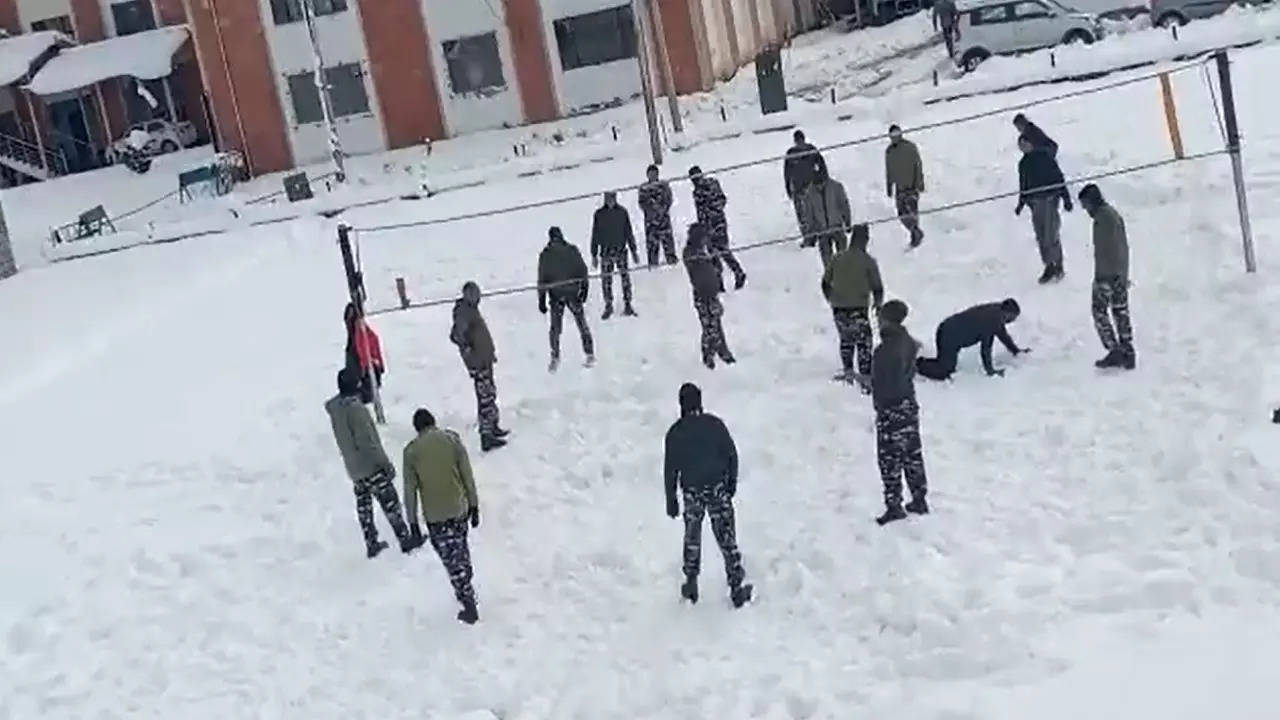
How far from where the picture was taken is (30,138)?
155 ft

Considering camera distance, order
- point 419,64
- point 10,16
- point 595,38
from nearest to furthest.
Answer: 1. point 595,38
2. point 419,64
3. point 10,16

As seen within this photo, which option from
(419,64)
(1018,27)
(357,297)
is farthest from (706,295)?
(419,64)

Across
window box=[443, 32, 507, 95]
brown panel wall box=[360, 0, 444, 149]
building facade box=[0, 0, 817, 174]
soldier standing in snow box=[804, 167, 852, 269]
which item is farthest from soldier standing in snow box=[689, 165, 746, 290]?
brown panel wall box=[360, 0, 444, 149]

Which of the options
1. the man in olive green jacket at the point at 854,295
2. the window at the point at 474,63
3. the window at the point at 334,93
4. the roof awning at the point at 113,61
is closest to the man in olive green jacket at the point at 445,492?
the man in olive green jacket at the point at 854,295

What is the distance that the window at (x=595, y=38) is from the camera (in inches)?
1534

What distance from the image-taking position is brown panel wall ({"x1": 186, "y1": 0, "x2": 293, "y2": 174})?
40594mm

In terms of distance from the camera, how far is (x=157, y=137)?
4550 centimetres

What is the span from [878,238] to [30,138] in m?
34.5

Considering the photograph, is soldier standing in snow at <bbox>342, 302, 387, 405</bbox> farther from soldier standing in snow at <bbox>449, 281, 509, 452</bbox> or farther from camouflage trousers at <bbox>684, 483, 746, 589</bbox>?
camouflage trousers at <bbox>684, 483, 746, 589</bbox>

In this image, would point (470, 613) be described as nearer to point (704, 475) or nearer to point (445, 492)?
point (445, 492)

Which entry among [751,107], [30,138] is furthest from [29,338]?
[30,138]

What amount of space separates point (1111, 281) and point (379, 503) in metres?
6.96

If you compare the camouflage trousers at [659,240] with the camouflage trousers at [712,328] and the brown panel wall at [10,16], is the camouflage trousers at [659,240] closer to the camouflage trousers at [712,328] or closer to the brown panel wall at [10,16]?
the camouflage trousers at [712,328]

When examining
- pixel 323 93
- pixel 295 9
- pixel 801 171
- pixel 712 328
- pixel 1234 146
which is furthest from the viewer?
pixel 295 9
